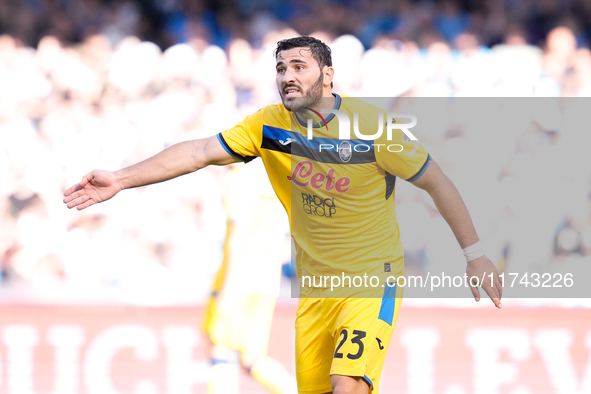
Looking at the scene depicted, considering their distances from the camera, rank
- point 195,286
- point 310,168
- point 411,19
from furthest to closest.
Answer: point 411,19
point 195,286
point 310,168

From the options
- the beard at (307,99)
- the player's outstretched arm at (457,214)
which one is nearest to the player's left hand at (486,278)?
the player's outstretched arm at (457,214)

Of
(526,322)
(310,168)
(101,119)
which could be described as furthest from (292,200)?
(101,119)

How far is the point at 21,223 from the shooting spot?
5.32 meters

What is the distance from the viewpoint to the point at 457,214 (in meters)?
2.72

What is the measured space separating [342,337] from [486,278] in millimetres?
713

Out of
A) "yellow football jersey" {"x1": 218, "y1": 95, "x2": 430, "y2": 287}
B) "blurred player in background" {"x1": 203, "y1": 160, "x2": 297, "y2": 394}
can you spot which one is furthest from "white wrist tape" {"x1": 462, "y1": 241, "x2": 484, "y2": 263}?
"blurred player in background" {"x1": 203, "y1": 160, "x2": 297, "y2": 394}

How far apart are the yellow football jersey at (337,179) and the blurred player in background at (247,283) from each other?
153cm

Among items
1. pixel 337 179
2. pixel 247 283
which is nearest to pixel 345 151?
pixel 337 179

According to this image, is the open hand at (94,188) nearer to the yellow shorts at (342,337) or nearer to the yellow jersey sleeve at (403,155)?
the yellow shorts at (342,337)

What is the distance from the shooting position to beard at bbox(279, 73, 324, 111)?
2.70m

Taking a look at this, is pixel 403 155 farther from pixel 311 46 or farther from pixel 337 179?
pixel 311 46

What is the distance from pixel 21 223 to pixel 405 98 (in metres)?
3.57

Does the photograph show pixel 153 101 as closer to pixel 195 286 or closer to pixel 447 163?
pixel 195 286

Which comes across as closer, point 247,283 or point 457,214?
point 457,214
